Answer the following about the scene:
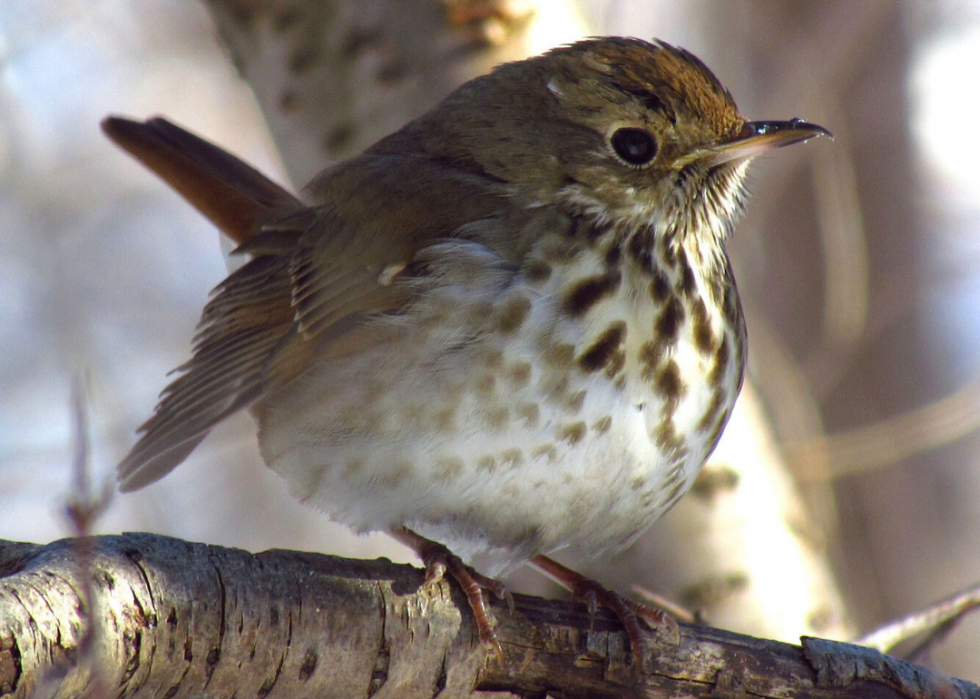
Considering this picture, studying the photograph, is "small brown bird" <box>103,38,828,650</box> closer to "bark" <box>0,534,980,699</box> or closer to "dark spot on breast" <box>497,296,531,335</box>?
"dark spot on breast" <box>497,296,531,335</box>

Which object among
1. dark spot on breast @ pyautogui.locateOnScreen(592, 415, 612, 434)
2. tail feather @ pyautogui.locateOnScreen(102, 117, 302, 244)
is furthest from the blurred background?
dark spot on breast @ pyautogui.locateOnScreen(592, 415, 612, 434)

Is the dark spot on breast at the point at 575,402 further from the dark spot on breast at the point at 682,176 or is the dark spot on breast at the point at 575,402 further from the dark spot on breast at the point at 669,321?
the dark spot on breast at the point at 682,176

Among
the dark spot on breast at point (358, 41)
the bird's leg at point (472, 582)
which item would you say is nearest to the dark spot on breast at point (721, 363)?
the bird's leg at point (472, 582)

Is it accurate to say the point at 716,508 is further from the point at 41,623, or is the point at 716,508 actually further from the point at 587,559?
the point at 41,623

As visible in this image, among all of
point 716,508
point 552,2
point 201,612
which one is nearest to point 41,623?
point 201,612

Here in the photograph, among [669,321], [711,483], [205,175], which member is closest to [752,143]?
[669,321]

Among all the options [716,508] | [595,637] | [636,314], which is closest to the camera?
[595,637]

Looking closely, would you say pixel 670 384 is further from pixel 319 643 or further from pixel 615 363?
pixel 319 643
